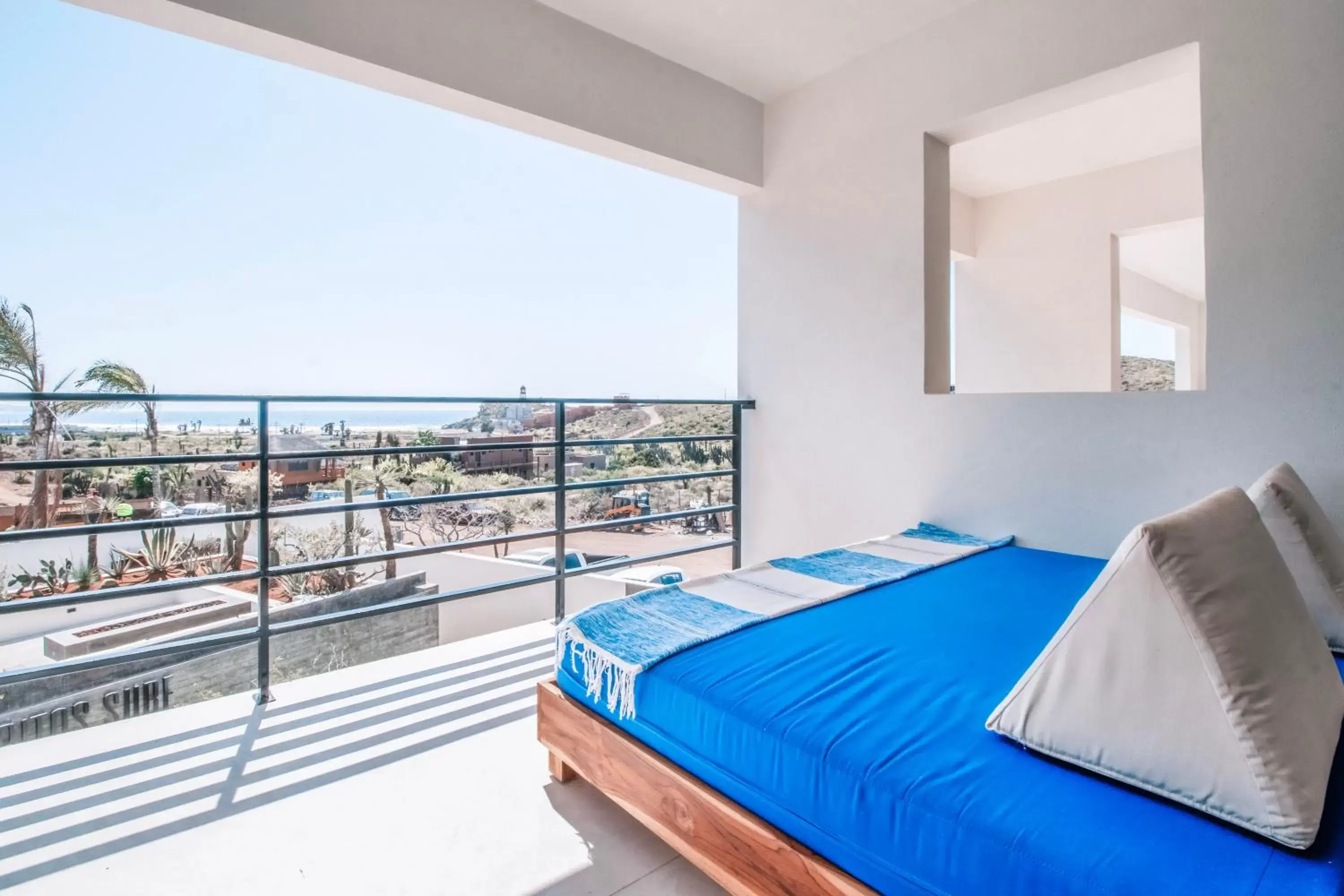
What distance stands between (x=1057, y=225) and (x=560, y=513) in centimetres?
390

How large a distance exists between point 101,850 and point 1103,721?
208cm

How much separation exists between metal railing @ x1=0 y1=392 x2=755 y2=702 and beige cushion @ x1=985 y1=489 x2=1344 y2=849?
2.18 m

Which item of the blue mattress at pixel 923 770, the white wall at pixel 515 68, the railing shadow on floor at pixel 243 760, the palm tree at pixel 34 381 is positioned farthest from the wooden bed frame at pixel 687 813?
the white wall at pixel 515 68

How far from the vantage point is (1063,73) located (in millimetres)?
2414

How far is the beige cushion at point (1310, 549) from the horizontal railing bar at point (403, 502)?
241cm

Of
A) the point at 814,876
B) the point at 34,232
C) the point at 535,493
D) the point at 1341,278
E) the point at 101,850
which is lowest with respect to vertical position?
the point at 101,850

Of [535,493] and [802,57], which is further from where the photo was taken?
[802,57]

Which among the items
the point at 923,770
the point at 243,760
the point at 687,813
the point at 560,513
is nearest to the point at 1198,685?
the point at 923,770

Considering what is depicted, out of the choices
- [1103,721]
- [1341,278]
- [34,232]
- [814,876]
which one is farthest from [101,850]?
[34,232]

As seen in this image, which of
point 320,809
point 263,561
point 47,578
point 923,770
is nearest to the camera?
point 923,770

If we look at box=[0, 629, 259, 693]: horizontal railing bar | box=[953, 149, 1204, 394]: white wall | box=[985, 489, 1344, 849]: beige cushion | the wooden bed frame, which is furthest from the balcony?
box=[953, 149, 1204, 394]: white wall

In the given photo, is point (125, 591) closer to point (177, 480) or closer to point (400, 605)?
point (177, 480)

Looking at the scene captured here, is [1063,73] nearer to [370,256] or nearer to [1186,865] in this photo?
[1186,865]

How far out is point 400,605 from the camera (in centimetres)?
250
